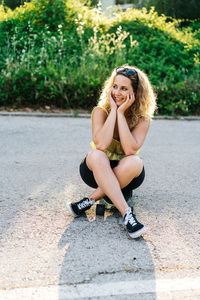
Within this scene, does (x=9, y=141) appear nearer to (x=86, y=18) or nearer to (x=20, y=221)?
(x=20, y=221)

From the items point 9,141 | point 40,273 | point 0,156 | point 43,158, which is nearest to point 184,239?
point 40,273

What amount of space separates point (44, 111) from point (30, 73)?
91cm

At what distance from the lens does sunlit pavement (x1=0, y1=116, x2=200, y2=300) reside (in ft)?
7.48

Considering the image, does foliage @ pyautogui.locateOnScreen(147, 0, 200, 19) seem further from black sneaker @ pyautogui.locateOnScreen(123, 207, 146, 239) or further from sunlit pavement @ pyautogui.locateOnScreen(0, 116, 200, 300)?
black sneaker @ pyautogui.locateOnScreen(123, 207, 146, 239)

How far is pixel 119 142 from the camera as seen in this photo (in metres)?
3.51

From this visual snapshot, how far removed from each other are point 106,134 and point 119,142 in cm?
25

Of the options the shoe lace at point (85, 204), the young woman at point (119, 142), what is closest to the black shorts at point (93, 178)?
the young woman at point (119, 142)

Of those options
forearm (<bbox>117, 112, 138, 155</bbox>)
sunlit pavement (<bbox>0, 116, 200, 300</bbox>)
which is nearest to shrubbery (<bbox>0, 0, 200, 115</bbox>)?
sunlit pavement (<bbox>0, 116, 200, 300</bbox>)

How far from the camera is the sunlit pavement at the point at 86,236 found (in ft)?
7.48

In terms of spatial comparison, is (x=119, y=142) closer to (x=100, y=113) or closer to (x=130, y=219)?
(x=100, y=113)

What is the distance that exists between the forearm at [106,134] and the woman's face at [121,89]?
0.46 feet

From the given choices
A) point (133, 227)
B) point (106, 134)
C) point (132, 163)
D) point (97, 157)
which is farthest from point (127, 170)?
point (133, 227)

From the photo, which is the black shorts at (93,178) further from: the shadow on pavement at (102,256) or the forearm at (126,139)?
the shadow on pavement at (102,256)

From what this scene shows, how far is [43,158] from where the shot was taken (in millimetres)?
5004
